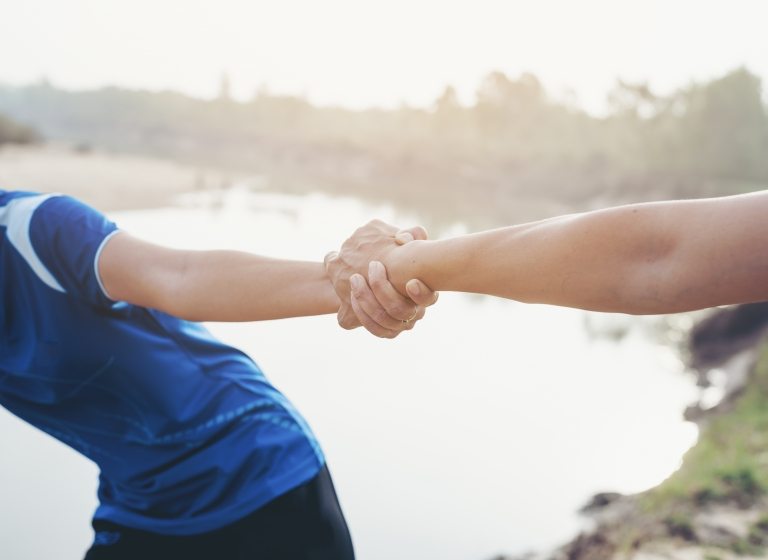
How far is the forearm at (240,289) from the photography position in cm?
155

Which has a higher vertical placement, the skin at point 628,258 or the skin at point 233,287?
the skin at point 233,287

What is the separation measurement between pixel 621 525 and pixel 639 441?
221cm

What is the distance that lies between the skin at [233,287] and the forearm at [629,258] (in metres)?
0.25

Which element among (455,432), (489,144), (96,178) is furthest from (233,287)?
(489,144)

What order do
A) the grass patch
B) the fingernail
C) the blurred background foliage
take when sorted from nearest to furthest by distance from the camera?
the fingernail < the grass patch < the blurred background foliage

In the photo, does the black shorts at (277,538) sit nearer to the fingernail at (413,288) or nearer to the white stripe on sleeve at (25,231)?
the fingernail at (413,288)

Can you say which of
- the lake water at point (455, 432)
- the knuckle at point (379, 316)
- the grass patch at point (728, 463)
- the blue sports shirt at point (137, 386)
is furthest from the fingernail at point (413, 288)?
the grass patch at point (728, 463)

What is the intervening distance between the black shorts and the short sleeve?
0.52 m

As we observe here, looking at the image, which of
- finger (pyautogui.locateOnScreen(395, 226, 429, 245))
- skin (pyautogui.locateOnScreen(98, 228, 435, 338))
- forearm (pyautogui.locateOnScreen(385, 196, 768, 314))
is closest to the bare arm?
skin (pyautogui.locateOnScreen(98, 228, 435, 338))

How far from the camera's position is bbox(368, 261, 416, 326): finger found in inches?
68.2

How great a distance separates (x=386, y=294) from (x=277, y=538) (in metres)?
0.60

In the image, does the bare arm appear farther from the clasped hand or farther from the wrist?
the wrist

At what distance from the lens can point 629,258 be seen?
4.20ft

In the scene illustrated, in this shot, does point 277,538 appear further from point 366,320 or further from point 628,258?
point 628,258
